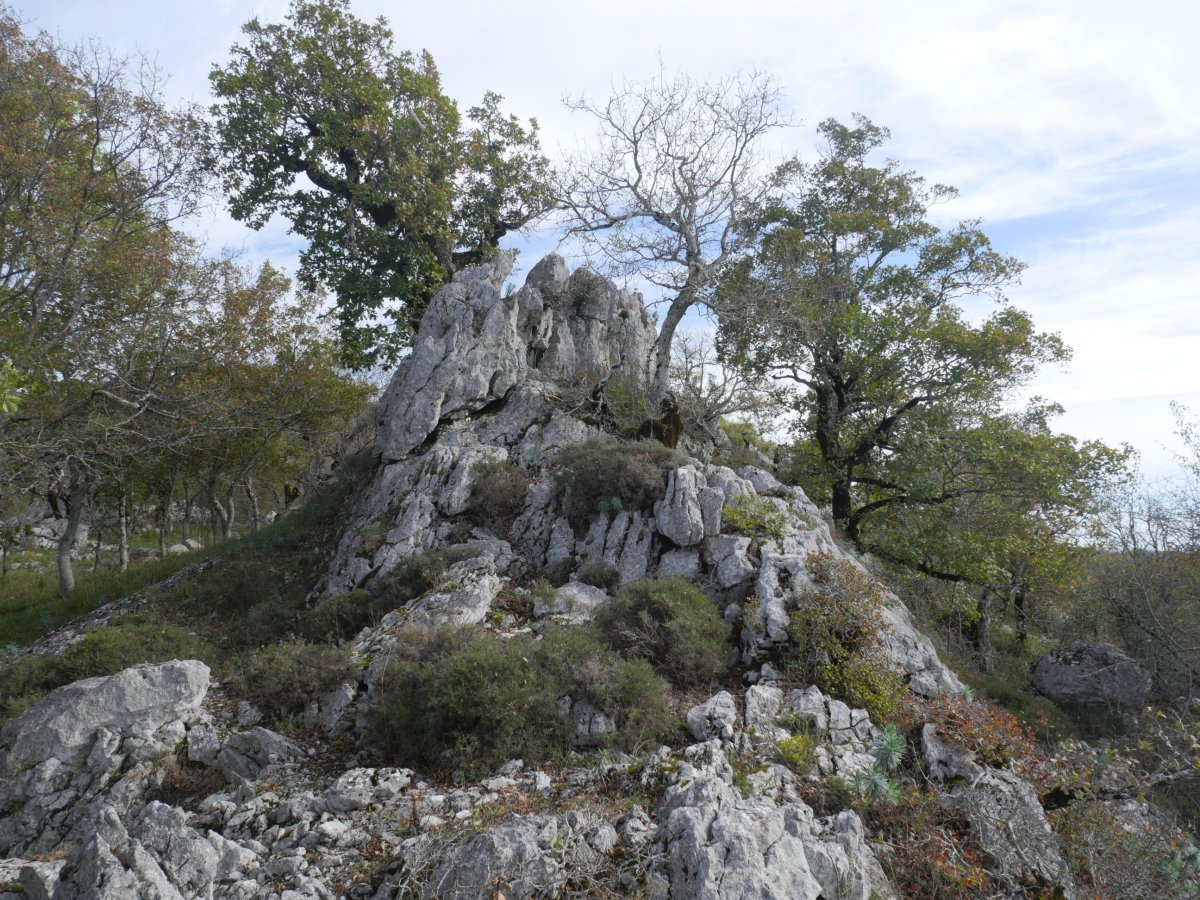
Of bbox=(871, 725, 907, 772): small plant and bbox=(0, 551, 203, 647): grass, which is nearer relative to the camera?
bbox=(871, 725, 907, 772): small plant

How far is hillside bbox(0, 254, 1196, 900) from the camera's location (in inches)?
268

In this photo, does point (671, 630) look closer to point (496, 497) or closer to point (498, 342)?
point (496, 497)

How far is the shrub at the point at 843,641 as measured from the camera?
1064 cm

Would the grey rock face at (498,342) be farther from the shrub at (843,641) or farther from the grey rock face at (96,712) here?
the shrub at (843,641)

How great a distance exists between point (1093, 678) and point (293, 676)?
2067 centimetres

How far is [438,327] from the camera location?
21.3 metres

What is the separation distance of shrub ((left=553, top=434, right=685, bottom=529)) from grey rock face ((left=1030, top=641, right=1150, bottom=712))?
1291cm

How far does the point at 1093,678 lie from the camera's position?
18344 mm

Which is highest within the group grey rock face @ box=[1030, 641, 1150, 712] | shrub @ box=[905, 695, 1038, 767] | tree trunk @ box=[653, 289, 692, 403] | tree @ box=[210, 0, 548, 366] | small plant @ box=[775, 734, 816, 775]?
tree @ box=[210, 0, 548, 366]

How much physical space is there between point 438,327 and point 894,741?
17457mm

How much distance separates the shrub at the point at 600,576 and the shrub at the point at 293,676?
509cm

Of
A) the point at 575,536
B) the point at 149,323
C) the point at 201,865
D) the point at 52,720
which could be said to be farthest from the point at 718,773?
the point at 149,323

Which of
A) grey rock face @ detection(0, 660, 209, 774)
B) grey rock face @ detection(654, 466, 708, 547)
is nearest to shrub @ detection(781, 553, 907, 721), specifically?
grey rock face @ detection(654, 466, 708, 547)

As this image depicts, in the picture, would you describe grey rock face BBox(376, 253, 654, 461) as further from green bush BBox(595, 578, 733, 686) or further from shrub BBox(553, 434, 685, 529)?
green bush BBox(595, 578, 733, 686)
